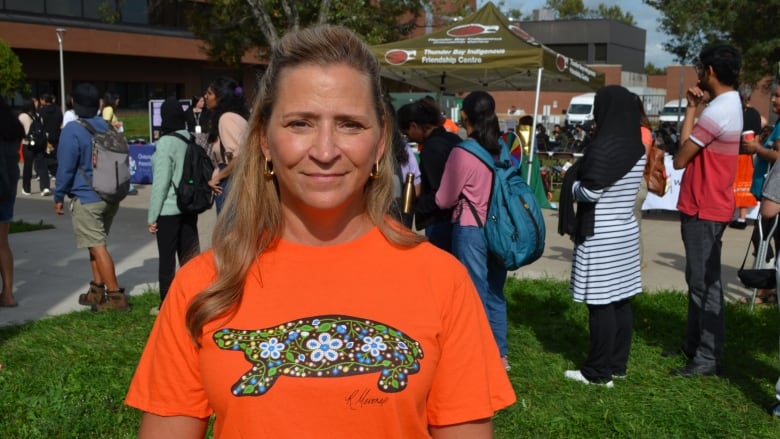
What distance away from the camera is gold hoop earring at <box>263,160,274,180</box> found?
1.97 meters

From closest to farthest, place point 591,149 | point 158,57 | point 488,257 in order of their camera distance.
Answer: point 591,149
point 488,257
point 158,57

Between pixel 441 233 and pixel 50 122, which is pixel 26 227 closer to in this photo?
pixel 50 122

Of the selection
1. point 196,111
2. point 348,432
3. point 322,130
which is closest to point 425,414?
point 348,432

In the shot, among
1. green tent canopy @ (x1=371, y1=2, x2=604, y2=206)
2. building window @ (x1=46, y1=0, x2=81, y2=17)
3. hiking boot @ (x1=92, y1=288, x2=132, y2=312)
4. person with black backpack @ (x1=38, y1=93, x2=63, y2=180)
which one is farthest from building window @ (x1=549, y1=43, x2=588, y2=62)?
hiking boot @ (x1=92, y1=288, x2=132, y2=312)

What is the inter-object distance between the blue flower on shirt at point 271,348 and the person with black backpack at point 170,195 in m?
4.63

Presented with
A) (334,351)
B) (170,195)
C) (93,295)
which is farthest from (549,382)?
(93,295)

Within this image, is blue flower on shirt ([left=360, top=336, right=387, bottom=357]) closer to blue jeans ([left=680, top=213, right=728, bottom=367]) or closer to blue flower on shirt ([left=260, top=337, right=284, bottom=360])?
blue flower on shirt ([left=260, top=337, right=284, bottom=360])

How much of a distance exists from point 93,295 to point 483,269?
392 cm

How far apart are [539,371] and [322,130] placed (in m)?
4.10

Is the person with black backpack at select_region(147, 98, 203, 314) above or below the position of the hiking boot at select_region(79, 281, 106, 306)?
above

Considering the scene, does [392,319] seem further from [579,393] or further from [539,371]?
[539,371]

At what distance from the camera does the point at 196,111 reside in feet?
52.1

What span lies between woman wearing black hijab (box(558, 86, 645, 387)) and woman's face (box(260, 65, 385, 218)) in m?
3.24

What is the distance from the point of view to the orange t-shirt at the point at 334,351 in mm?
1743
